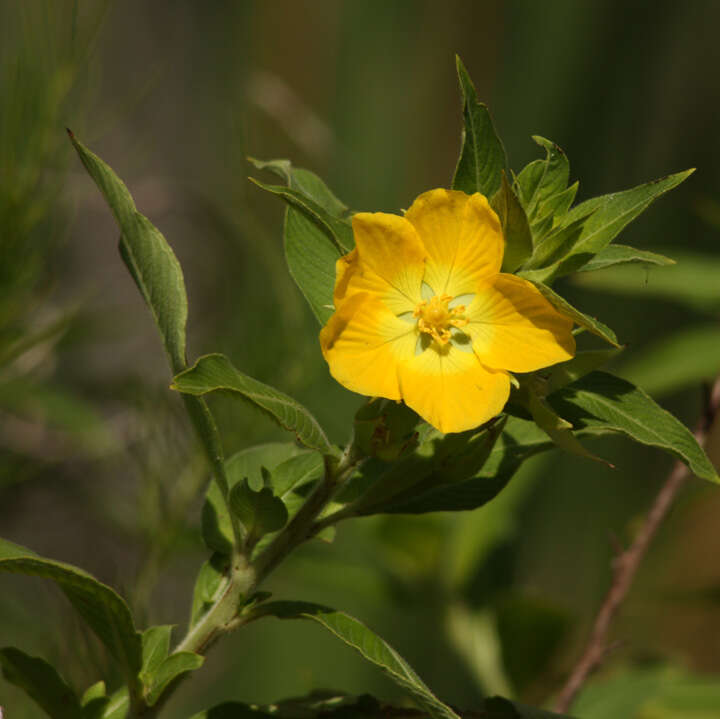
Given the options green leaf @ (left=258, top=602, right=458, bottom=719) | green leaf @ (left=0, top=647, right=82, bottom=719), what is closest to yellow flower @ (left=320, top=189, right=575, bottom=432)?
green leaf @ (left=258, top=602, right=458, bottom=719)

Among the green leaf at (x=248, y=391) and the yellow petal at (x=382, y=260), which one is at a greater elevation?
the yellow petal at (x=382, y=260)

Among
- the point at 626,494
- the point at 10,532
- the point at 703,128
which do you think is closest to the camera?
the point at 10,532

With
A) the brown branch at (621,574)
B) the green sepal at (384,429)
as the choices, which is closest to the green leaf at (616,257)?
the green sepal at (384,429)

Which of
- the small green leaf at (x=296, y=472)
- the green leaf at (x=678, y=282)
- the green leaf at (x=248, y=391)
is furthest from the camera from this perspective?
the green leaf at (x=678, y=282)

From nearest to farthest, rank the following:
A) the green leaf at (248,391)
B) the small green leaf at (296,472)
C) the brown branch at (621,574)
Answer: the green leaf at (248,391) → the small green leaf at (296,472) → the brown branch at (621,574)

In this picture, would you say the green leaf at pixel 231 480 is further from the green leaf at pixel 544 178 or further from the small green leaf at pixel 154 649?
the green leaf at pixel 544 178

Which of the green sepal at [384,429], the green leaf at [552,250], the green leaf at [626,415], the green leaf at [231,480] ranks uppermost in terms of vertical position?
the green leaf at [552,250]

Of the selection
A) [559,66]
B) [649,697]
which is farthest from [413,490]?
[559,66]

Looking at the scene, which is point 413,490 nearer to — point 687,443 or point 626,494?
point 687,443
